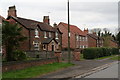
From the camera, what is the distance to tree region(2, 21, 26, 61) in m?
15.6

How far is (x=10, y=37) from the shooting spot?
15.8 meters

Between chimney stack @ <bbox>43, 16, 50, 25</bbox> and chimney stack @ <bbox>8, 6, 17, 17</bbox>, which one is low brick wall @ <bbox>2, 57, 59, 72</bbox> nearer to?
chimney stack @ <bbox>8, 6, 17, 17</bbox>

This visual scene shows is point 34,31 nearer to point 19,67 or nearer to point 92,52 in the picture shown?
point 92,52

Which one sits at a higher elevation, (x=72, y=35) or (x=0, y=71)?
(x=72, y=35)

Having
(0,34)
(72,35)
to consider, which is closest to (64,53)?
(0,34)

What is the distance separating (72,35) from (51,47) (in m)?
A: 14.4

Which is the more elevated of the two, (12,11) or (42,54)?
(12,11)

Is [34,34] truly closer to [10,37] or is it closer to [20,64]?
[10,37]

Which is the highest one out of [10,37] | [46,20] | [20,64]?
[46,20]

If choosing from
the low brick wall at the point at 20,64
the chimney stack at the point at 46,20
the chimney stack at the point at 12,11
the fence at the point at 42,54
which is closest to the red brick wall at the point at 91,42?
the chimney stack at the point at 46,20

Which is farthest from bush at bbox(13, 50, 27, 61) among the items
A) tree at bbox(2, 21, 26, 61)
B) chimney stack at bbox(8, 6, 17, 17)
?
chimney stack at bbox(8, 6, 17, 17)

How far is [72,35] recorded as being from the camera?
48875 mm

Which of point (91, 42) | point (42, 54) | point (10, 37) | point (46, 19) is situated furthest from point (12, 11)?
point (91, 42)

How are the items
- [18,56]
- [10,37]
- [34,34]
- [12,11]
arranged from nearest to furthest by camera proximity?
[10,37], [18,56], [34,34], [12,11]
